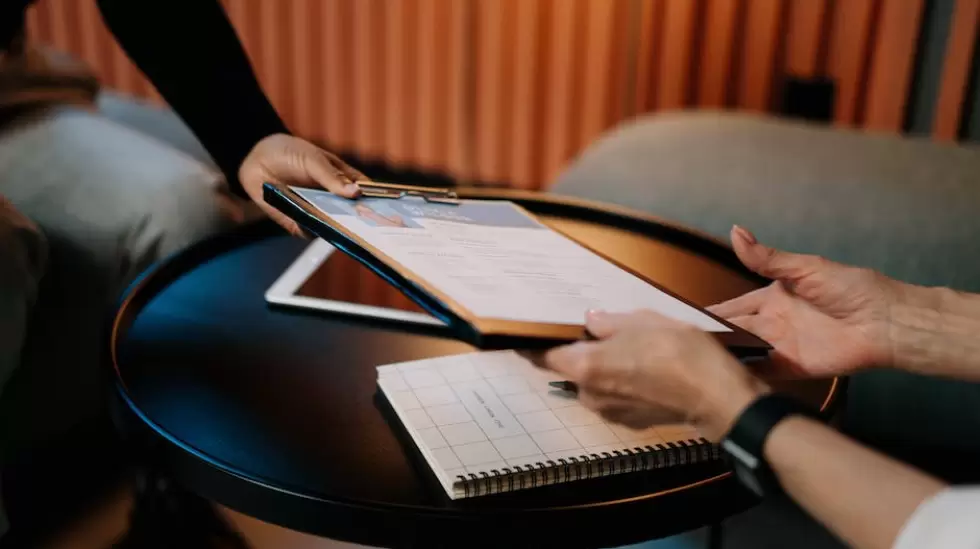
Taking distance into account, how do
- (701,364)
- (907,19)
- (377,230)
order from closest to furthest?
(701,364) → (377,230) → (907,19)

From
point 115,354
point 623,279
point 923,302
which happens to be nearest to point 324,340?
point 115,354

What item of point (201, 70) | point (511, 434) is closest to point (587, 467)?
point (511, 434)

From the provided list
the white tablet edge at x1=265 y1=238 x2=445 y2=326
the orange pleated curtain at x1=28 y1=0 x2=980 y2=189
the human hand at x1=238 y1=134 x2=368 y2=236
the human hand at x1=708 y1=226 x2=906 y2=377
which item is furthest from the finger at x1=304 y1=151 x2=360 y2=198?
the orange pleated curtain at x1=28 y1=0 x2=980 y2=189

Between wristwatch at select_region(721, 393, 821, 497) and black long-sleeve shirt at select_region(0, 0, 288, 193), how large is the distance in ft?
2.16

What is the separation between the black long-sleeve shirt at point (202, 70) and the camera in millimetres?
994

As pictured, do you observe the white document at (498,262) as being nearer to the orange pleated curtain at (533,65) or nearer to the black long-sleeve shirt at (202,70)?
the black long-sleeve shirt at (202,70)

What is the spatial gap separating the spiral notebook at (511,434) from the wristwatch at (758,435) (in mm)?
105

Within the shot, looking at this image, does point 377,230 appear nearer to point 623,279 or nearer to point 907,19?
point 623,279

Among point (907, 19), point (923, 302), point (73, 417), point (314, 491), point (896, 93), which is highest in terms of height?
point (907, 19)

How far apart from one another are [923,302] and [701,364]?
326 mm

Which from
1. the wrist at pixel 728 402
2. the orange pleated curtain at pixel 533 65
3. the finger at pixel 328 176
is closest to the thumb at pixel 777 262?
the wrist at pixel 728 402

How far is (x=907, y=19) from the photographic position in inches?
66.2

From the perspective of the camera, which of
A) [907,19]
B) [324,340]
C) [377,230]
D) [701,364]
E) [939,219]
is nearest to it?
[701,364]

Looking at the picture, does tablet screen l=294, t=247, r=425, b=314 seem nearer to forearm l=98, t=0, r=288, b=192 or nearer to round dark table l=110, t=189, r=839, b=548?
round dark table l=110, t=189, r=839, b=548
